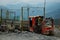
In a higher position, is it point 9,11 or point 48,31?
point 9,11

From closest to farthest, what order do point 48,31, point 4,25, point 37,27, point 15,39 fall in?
point 15,39, point 48,31, point 37,27, point 4,25

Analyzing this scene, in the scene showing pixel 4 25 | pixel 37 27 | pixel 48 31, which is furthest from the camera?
pixel 4 25

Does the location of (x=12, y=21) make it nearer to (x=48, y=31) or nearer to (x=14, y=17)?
(x=14, y=17)

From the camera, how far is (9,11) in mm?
21344

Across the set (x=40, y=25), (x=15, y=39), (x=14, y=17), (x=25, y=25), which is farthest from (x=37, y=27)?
(x=15, y=39)

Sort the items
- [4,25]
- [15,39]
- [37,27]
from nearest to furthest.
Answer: [15,39] < [37,27] < [4,25]

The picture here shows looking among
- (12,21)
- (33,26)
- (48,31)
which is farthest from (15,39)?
(12,21)

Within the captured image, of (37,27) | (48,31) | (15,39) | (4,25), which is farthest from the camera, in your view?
(4,25)

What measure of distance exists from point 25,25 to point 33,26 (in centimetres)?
137

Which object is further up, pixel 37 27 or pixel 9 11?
pixel 9 11

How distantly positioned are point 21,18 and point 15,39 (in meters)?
6.60

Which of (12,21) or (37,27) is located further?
(12,21)

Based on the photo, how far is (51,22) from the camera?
59.8 ft

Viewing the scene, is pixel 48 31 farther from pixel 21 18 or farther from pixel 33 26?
pixel 21 18
